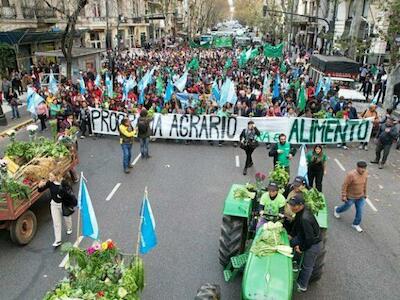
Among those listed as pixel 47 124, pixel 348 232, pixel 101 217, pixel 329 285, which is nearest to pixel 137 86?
pixel 47 124

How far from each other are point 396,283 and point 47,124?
14.7 m

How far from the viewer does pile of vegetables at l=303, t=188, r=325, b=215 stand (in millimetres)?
6268

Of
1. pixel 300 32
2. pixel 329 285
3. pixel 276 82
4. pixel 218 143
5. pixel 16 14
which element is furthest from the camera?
pixel 300 32

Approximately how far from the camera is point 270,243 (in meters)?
5.60

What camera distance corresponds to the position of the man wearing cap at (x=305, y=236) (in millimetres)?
5629

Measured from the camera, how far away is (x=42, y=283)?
21.8ft

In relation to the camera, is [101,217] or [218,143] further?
[218,143]

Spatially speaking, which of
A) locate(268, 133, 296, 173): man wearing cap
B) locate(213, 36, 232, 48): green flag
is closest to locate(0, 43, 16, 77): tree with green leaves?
locate(268, 133, 296, 173): man wearing cap

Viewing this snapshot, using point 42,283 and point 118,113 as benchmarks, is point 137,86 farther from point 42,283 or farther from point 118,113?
point 42,283

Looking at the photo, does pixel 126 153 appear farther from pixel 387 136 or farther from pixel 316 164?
pixel 387 136

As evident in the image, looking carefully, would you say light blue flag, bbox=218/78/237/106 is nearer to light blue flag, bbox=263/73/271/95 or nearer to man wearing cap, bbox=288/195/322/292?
light blue flag, bbox=263/73/271/95

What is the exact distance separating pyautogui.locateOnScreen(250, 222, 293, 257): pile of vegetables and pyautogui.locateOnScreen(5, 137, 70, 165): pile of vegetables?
19.1 feet

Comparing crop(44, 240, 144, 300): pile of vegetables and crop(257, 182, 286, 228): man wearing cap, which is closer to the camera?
crop(44, 240, 144, 300): pile of vegetables

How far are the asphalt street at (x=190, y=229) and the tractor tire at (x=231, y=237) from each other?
50cm
